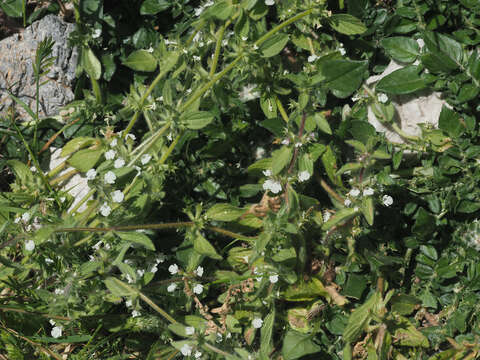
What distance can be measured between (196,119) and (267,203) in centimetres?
63

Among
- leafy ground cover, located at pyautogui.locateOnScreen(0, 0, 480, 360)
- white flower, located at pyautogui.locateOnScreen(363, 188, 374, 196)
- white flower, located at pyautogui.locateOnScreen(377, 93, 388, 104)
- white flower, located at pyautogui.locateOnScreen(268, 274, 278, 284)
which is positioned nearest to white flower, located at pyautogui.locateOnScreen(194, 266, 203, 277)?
leafy ground cover, located at pyautogui.locateOnScreen(0, 0, 480, 360)

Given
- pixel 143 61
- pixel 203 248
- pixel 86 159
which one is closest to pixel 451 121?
pixel 203 248

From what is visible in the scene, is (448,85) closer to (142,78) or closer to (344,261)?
(344,261)

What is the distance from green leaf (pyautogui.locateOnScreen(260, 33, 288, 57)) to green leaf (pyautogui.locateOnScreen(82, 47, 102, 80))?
3.68ft

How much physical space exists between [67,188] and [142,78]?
85cm

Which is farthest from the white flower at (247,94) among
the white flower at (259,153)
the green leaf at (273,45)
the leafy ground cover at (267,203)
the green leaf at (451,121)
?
the green leaf at (451,121)

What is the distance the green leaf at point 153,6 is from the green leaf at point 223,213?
134cm

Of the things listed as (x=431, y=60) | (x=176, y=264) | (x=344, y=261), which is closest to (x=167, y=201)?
(x=176, y=264)

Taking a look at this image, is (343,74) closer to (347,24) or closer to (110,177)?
(347,24)

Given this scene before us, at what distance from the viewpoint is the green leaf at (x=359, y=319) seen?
2543 mm

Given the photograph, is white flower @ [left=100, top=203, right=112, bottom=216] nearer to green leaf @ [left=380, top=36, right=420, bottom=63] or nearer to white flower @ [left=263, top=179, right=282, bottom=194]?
white flower @ [left=263, top=179, right=282, bottom=194]

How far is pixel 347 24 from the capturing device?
109 inches

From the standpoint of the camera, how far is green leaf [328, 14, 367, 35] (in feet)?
9.06

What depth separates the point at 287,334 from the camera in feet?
8.81
